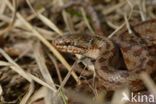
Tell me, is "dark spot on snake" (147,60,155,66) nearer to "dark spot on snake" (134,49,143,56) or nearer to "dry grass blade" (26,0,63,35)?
"dark spot on snake" (134,49,143,56)

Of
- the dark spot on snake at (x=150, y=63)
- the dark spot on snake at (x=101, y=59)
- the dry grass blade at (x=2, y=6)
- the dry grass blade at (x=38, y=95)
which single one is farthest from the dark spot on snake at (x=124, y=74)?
the dry grass blade at (x=2, y=6)

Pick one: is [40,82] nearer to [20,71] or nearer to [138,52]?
[20,71]

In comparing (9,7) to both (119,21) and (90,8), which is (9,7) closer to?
(90,8)

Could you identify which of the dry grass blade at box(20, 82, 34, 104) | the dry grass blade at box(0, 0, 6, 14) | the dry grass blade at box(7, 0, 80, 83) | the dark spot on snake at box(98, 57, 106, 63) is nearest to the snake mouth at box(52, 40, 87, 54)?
the dry grass blade at box(7, 0, 80, 83)

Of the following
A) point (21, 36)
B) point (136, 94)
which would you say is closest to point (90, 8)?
point (21, 36)

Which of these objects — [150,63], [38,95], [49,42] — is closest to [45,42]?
[49,42]

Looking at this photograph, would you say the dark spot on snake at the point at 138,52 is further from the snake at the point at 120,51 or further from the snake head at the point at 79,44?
the snake head at the point at 79,44
